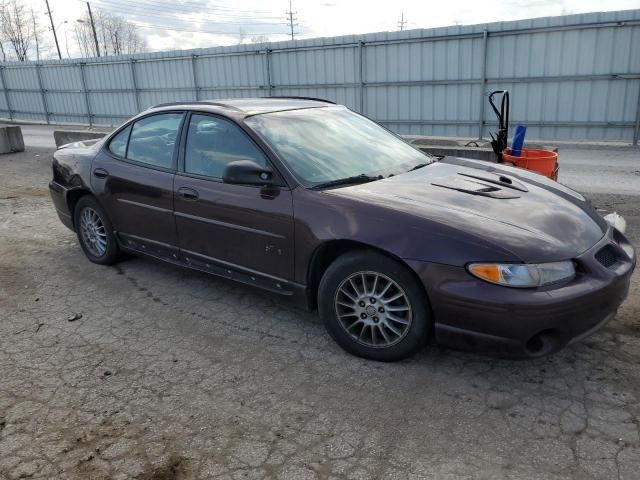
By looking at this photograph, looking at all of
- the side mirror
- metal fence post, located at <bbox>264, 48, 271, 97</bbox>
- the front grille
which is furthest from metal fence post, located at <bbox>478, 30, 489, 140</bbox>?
the side mirror

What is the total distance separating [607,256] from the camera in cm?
313

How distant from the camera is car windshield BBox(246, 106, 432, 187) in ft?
11.9

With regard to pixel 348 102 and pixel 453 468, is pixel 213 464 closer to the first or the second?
pixel 453 468

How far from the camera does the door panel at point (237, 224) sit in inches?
138

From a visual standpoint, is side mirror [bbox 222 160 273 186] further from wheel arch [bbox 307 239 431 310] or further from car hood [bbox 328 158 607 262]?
wheel arch [bbox 307 239 431 310]

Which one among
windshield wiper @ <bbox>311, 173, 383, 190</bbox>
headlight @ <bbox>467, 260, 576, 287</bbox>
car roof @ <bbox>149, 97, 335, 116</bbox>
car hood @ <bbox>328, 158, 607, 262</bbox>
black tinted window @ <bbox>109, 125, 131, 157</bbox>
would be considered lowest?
headlight @ <bbox>467, 260, 576, 287</bbox>

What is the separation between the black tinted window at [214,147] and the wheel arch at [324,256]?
77cm

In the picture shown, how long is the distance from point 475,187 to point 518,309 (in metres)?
1.08

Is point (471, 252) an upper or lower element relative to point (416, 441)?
upper

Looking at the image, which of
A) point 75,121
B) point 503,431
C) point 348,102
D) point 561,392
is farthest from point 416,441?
point 75,121

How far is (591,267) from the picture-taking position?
9.55 ft

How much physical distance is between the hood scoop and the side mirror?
1.11 m

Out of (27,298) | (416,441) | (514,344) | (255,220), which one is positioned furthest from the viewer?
(27,298)

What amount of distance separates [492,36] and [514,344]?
37.5 feet
